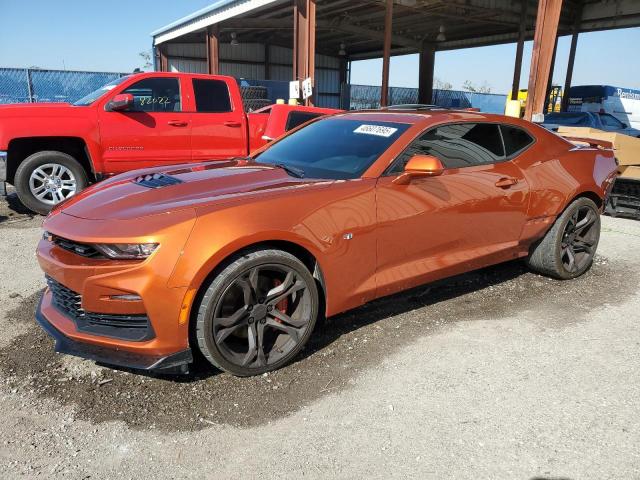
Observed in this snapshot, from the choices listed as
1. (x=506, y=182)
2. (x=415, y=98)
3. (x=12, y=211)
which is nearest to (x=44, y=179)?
(x=12, y=211)

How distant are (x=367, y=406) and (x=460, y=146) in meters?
2.15

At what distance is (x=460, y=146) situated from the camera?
3.84m

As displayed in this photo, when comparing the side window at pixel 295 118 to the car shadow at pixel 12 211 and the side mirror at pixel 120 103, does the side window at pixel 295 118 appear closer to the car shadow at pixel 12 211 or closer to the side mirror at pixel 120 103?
the side mirror at pixel 120 103

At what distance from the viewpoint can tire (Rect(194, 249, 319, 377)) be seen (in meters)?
2.65

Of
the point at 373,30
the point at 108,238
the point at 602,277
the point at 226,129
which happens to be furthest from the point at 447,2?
the point at 108,238

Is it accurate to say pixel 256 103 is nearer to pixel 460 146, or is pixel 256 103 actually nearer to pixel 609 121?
pixel 609 121

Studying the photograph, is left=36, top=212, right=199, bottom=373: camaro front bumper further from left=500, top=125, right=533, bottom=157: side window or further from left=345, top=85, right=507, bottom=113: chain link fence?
left=345, top=85, right=507, bottom=113: chain link fence

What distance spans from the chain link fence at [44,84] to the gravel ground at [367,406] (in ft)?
55.5

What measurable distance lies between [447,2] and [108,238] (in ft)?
55.9

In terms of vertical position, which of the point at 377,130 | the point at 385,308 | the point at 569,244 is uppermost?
the point at 377,130

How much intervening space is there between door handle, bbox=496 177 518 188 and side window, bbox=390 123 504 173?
171mm

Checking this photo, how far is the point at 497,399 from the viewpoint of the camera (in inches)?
108

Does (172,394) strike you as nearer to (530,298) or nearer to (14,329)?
(14,329)

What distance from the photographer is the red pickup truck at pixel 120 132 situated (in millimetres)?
6402
